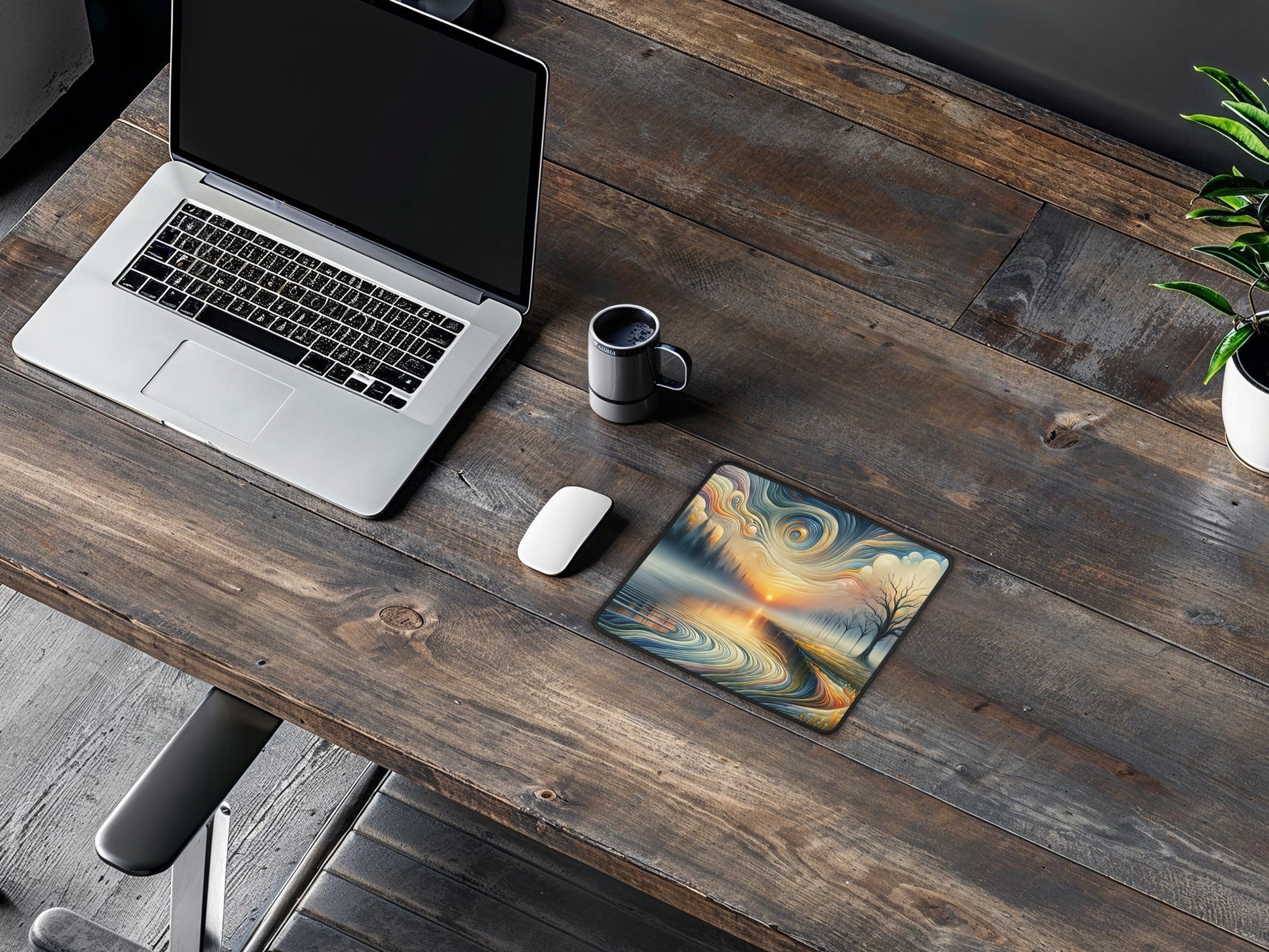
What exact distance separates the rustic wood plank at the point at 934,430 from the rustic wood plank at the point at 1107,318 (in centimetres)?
3

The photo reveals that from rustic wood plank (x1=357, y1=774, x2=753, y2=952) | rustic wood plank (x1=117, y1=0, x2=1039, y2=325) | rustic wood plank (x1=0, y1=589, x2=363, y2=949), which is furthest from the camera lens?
rustic wood plank (x1=0, y1=589, x2=363, y2=949)

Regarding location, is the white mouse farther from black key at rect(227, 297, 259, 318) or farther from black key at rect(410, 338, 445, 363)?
black key at rect(227, 297, 259, 318)

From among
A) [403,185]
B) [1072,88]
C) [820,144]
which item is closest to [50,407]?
[403,185]

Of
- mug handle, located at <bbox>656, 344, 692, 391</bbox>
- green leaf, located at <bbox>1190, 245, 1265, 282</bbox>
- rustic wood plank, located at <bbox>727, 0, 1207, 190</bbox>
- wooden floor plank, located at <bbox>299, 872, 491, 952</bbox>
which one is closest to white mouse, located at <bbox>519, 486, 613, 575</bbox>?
mug handle, located at <bbox>656, 344, 692, 391</bbox>

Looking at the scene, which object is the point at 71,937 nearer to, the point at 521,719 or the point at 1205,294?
the point at 521,719

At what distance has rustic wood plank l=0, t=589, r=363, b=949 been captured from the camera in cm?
175

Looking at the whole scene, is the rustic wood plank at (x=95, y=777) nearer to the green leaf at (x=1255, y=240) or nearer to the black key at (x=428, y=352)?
the black key at (x=428, y=352)

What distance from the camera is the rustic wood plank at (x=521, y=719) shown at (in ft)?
3.34

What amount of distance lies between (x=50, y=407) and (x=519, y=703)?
21.5 inches

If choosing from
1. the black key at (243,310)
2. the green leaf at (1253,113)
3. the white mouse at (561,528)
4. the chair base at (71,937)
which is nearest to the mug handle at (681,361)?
the white mouse at (561,528)

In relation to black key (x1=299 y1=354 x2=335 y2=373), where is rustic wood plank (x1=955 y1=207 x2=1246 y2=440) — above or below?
above

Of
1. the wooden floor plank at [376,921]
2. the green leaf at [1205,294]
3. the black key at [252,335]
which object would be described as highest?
the green leaf at [1205,294]

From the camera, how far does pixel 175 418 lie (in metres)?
1.24

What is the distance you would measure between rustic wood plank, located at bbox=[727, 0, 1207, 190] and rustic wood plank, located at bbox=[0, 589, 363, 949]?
3.82ft
